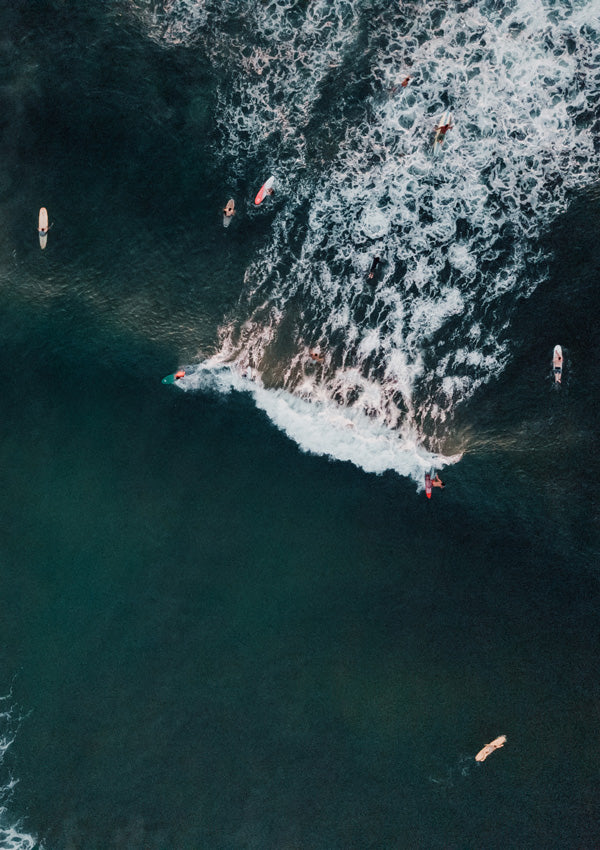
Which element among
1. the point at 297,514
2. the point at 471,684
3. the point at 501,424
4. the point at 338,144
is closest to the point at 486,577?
the point at 471,684

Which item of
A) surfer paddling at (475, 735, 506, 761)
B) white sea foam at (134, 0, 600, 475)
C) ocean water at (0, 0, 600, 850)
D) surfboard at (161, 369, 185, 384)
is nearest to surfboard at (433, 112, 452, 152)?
white sea foam at (134, 0, 600, 475)

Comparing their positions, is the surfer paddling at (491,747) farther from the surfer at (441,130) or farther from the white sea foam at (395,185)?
the surfer at (441,130)

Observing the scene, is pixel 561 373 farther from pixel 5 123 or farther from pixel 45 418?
pixel 5 123

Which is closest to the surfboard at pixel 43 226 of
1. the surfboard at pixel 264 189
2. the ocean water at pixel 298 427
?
the ocean water at pixel 298 427

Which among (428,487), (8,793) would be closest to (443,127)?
(428,487)

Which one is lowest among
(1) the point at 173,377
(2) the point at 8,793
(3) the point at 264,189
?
(2) the point at 8,793

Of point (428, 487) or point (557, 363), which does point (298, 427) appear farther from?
point (557, 363)

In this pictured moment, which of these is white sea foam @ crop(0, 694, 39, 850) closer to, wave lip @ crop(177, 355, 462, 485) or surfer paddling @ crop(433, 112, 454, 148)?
wave lip @ crop(177, 355, 462, 485)
